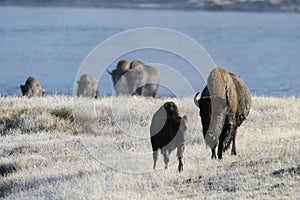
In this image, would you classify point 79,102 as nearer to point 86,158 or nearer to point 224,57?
point 86,158

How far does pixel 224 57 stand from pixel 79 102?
24832 mm

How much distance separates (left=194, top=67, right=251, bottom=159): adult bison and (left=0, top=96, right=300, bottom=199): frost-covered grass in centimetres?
37

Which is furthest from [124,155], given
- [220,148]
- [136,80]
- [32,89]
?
[136,80]

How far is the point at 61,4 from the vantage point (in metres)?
89.1

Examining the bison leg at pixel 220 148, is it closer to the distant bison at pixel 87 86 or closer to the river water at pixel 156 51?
the river water at pixel 156 51

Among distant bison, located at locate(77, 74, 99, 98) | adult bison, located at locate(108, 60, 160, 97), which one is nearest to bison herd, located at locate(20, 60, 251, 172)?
distant bison, located at locate(77, 74, 99, 98)

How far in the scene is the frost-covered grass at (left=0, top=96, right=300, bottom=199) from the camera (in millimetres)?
11141

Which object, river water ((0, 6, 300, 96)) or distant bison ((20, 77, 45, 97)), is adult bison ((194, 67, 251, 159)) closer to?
river water ((0, 6, 300, 96))

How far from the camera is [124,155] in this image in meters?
14.0

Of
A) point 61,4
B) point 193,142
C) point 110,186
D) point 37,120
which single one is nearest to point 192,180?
point 110,186

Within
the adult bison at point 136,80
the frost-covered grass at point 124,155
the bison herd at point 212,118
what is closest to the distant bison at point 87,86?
the adult bison at point 136,80

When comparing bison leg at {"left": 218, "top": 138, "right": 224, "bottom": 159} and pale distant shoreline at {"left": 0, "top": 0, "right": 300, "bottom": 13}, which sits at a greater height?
pale distant shoreline at {"left": 0, "top": 0, "right": 300, "bottom": 13}

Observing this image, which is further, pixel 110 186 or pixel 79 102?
pixel 79 102

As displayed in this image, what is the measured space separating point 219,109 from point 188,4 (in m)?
72.4
